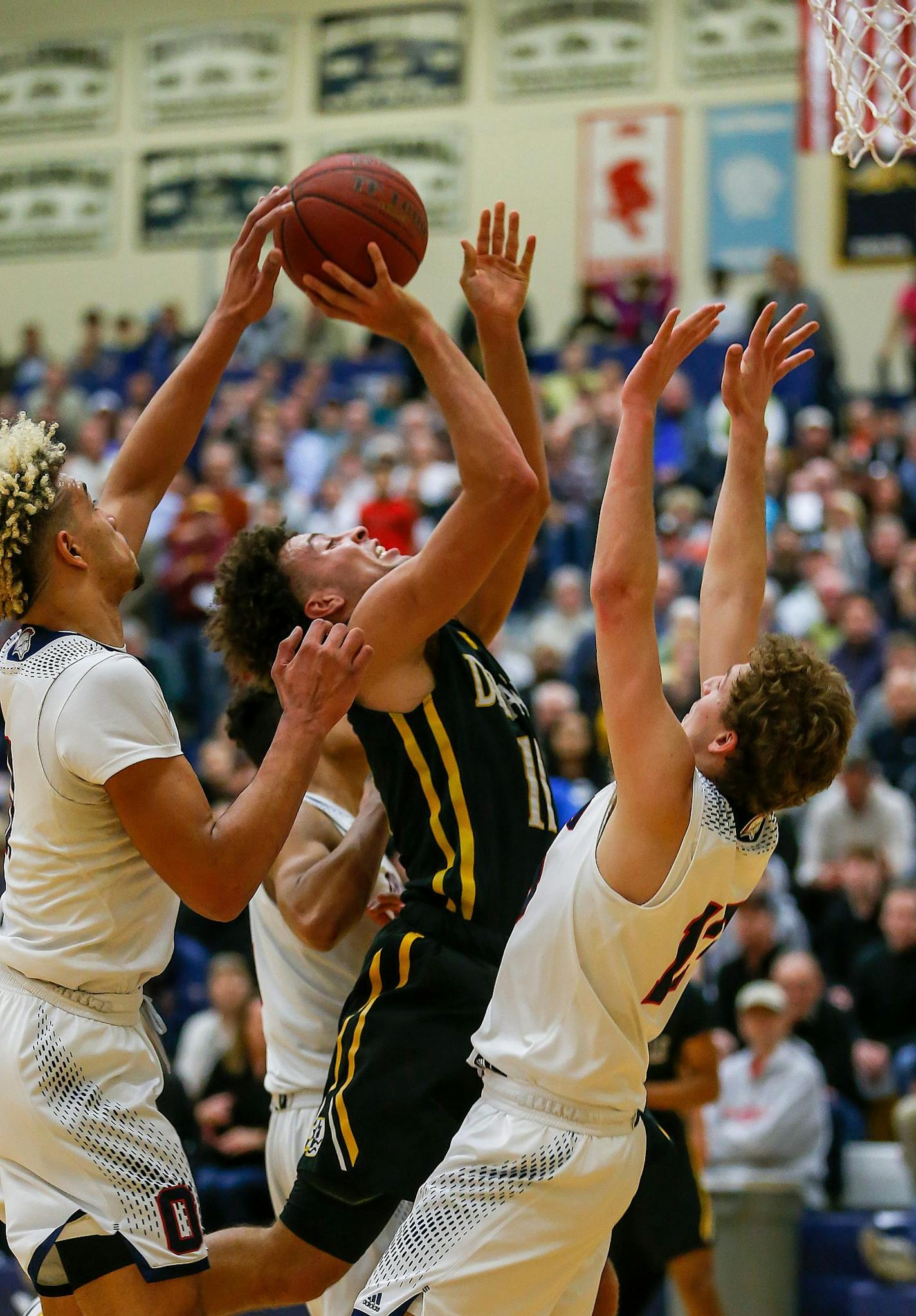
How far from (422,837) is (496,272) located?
1.28m

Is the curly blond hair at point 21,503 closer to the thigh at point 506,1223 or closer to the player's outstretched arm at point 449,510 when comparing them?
the player's outstretched arm at point 449,510

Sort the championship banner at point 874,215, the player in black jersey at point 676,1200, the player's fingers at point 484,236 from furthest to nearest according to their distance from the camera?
the championship banner at point 874,215 < the player in black jersey at point 676,1200 < the player's fingers at point 484,236

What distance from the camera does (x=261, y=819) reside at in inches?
126

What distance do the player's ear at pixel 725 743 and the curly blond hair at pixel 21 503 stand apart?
1.33m

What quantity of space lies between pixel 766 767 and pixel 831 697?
0.17 m

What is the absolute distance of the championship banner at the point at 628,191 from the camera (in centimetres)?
1791

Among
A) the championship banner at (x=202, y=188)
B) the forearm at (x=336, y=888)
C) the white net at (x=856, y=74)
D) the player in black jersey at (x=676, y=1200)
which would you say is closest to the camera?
the forearm at (x=336, y=888)

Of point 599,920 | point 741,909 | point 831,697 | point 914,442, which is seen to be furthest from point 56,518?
point 914,442

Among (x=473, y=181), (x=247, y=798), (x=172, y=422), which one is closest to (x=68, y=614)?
(x=247, y=798)

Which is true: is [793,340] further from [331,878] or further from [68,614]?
[68,614]

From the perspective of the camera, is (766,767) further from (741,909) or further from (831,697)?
(741,909)

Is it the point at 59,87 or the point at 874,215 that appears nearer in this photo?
the point at 874,215

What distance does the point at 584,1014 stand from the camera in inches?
124

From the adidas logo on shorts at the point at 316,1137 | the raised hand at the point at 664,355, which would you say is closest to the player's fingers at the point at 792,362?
the raised hand at the point at 664,355
